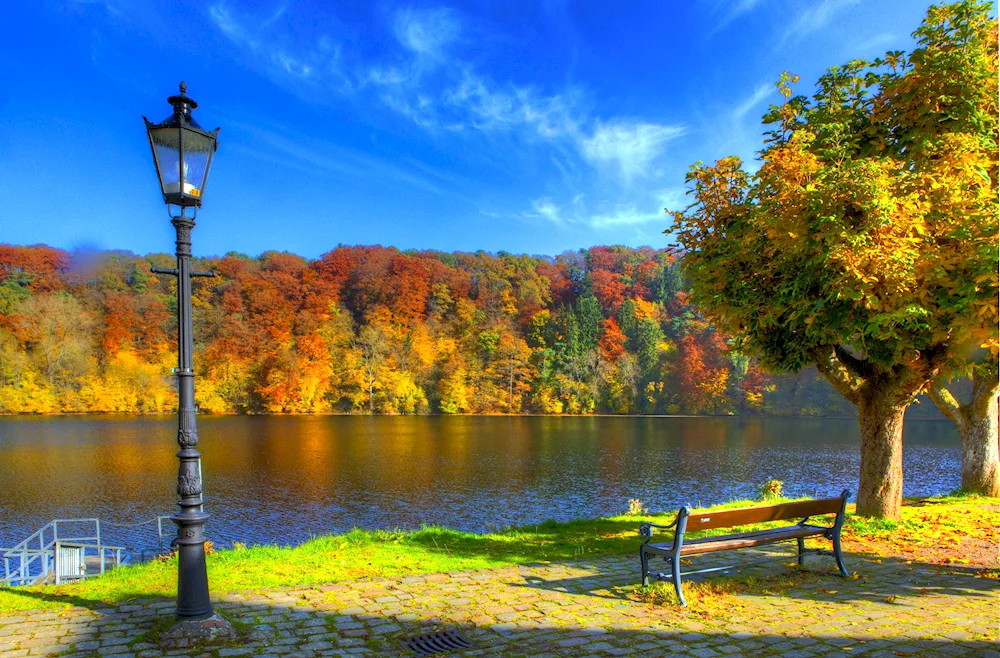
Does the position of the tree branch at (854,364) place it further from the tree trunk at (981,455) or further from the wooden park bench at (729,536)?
the tree trunk at (981,455)

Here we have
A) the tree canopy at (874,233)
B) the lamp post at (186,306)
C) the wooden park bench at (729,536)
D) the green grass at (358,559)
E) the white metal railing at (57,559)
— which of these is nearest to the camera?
the lamp post at (186,306)

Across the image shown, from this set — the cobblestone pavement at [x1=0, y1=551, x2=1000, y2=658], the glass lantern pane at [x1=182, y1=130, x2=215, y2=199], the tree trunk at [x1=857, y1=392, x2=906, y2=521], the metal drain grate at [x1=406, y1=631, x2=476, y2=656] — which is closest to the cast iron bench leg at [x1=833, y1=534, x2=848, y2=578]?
the cobblestone pavement at [x1=0, y1=551, x2=1000, y2=658]

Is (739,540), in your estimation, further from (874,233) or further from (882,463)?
(882,463)

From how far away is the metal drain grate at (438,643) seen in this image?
4.43 metres

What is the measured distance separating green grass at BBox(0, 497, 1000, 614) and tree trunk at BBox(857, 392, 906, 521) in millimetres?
339

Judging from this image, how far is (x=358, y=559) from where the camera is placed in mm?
7504

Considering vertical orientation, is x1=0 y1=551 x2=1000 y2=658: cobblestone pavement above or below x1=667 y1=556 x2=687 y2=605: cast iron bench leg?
below

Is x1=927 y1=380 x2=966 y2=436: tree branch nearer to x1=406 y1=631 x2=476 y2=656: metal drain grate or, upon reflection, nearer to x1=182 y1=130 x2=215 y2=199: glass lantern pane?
x1=406 y1=631 x2=476 y2=656: metal drain grate

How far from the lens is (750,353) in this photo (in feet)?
31.9

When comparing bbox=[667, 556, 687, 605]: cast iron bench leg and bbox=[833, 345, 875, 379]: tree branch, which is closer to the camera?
bbox=[667, 556, 687, 605]: cast iron bench leg

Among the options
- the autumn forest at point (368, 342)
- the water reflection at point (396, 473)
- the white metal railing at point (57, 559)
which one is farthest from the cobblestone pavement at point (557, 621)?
the autumn forest at point (368, 342)

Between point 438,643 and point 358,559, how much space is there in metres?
3.22

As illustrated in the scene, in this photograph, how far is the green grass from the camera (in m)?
6.03

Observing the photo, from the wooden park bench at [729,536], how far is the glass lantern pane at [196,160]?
4.92m
